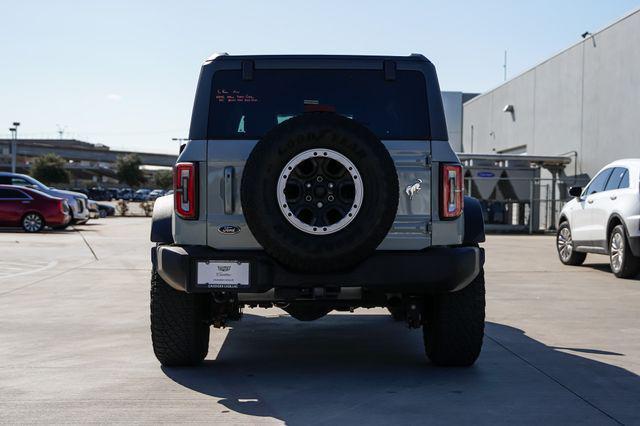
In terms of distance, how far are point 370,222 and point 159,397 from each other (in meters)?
1.64

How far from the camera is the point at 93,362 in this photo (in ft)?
19.5

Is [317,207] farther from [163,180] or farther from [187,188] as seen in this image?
[163,180]

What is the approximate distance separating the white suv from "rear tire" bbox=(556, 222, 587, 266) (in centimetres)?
16

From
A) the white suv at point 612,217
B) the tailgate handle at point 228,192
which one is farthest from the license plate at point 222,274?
the white suv at point 612,217

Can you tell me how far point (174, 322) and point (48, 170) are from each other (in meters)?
101

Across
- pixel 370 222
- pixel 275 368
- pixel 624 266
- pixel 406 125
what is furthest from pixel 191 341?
pixel 624 266

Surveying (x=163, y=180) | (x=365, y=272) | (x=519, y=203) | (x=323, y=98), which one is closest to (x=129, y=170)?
(x=163, y=180)

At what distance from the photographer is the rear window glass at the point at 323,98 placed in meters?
5.39

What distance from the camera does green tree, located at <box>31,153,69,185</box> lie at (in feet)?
331

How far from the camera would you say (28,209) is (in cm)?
2347

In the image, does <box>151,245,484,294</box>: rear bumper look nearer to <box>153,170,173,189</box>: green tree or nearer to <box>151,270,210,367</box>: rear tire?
<box>151,270,210,367</box>: rear tire

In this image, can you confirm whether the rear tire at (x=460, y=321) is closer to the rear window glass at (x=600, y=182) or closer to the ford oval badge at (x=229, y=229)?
the ford oval badge at (x=229, y=229)

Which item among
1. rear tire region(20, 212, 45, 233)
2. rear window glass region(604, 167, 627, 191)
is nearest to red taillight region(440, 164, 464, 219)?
rear window glass region(604, 167, 627, 191)

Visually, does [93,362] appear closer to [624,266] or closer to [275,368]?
[275,368]
